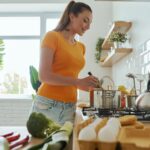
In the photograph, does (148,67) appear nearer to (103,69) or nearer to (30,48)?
(103,69)

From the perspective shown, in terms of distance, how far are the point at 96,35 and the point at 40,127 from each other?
3.69 metres

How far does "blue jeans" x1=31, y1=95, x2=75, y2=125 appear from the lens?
1389 millimetres

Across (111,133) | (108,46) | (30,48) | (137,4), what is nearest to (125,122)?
(111,133)

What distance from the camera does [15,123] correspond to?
460 cm

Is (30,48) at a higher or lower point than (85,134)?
higher

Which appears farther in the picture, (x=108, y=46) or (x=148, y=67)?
(x=108, y=46)

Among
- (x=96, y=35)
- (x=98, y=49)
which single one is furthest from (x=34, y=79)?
(x=96, y=35)

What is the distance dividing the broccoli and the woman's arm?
0.40 meters

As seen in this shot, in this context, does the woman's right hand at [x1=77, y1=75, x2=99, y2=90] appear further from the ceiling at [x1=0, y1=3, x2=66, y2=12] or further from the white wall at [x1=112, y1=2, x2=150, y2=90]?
the ceiling at [x1=0, y1=3, x2=66, y2=12]

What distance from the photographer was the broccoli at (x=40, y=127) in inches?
38.2

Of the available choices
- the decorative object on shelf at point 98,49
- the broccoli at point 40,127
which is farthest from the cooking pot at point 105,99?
the decorative object on shelf at point 98,49

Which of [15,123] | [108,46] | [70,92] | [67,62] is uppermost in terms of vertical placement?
[108,46]

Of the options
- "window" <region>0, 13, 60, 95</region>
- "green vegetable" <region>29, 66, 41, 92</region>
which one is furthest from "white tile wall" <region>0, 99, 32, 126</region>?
"green vegetable" <region>29, 66, 41, 92</region>

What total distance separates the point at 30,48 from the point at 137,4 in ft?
9.18
